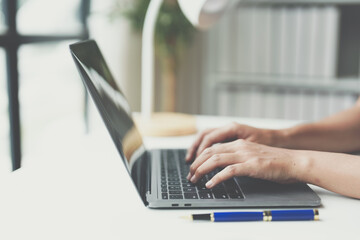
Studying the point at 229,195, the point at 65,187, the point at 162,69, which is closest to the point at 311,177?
the point at 229,195

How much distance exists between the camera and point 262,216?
67 cm

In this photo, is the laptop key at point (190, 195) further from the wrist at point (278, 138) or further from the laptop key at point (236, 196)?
the wrist at point (278, 138)

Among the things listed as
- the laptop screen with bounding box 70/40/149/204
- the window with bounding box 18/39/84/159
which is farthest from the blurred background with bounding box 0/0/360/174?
the laptop screen with bounding box 70/40/149/204

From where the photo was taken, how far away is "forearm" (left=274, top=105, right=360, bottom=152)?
1.04 meters

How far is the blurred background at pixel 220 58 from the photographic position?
227 cm

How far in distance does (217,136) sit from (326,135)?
261mm

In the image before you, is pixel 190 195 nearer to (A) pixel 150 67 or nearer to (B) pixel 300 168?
(B) pixel 300 168

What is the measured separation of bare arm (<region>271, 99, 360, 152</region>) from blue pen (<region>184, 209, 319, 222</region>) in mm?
350

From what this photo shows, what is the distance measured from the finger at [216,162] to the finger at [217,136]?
0.20 meters

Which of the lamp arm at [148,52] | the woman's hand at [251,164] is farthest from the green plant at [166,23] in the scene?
the woman's hand at [251,164]

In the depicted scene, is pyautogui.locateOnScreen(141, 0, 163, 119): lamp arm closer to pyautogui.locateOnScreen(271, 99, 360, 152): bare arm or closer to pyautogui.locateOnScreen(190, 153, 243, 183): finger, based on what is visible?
pyautogui.locateOnScreen(271, 99, 360, 152): bare arm

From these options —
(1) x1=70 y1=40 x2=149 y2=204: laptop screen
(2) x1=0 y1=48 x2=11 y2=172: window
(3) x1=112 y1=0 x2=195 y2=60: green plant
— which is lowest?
(2) x1=0 y1=48 x2=11 y2=172: window

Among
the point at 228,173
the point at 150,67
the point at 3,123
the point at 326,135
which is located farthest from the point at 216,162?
the point at 3,123

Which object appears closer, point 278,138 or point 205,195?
point 205,195
